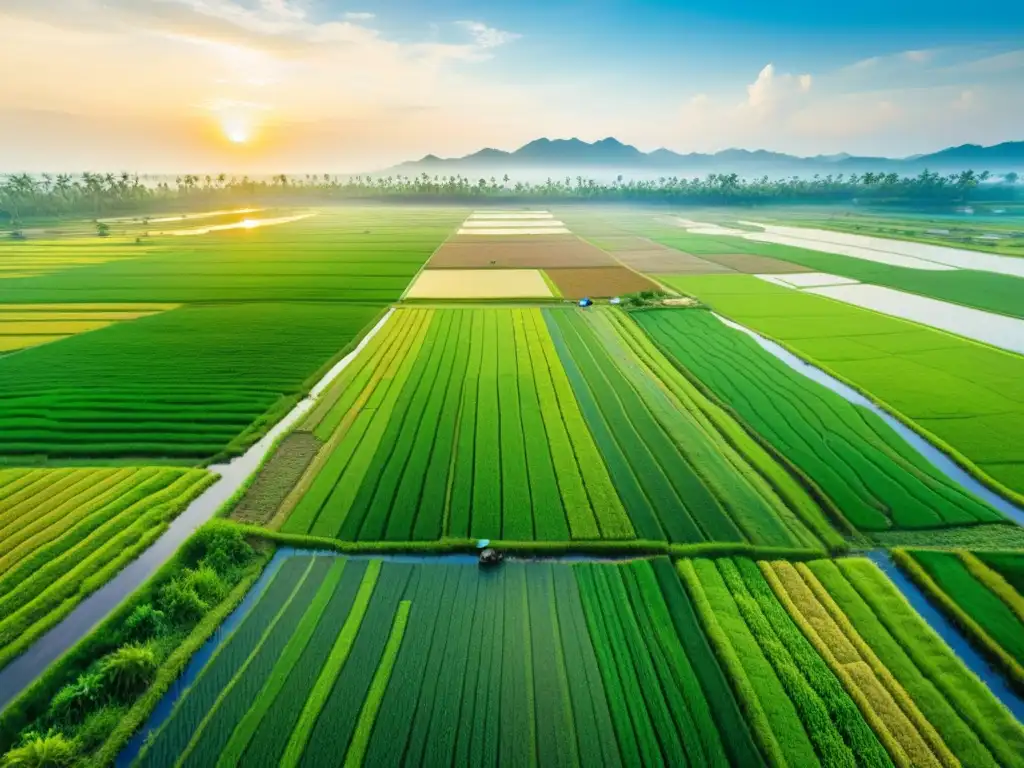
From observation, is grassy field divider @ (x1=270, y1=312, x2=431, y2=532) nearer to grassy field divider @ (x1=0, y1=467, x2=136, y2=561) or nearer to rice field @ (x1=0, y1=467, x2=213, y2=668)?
rice field @ (x1=0, y1=467, x2=213, y2=668)

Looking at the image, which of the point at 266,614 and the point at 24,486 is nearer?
the point at 266,614

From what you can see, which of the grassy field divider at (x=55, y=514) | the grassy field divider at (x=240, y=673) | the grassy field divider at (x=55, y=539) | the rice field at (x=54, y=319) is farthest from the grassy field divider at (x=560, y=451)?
the rice field at (x=54, y=319)

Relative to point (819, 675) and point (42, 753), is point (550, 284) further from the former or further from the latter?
point (42, 753)

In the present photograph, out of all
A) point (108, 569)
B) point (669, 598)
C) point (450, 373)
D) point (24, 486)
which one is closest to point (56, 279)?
point (24, 486)

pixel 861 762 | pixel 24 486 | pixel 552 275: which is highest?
pixel 552 275

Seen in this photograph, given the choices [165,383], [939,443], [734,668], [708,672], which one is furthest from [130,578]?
[939,443]

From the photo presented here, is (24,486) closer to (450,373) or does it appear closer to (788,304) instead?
(450,373)

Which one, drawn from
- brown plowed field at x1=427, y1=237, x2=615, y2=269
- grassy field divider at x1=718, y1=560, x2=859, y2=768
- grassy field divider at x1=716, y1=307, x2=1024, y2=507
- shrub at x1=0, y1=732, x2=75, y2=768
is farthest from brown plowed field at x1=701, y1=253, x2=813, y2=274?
shrub at x1=0, y1=732, x2=75, y2=768
